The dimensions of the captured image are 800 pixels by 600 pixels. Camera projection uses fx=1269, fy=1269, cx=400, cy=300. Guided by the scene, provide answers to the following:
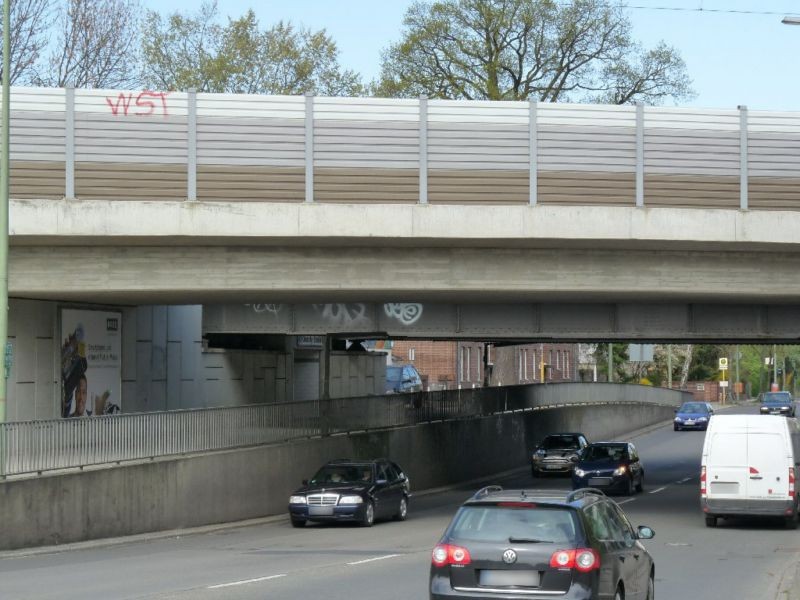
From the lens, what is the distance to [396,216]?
974 inches

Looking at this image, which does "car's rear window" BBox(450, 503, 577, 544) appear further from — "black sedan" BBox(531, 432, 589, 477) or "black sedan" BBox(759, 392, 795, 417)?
"black sedan" BBox(759, 392, 795, 417)

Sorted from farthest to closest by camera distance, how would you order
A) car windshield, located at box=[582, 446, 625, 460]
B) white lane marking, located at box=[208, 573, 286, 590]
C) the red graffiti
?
car windshield, located at box=[582, 446, 625, 460]
the red graffiti
white lane marking, located at box=[208, 573, 286, 590]

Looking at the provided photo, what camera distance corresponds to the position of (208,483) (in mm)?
28328

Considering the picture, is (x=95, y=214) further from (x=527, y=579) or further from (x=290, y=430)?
(x=527, y=579)

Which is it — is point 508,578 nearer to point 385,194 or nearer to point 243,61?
point 385,194

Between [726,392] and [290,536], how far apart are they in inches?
3941

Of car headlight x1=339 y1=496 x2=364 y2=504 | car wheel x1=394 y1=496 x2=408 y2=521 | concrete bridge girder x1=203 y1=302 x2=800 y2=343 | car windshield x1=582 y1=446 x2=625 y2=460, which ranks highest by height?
concrete bridge girder x1=203 y1=302 x2=800 y2=343

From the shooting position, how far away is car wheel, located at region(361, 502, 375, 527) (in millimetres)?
28156

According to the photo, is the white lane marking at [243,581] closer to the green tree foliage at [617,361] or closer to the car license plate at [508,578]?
the car license plate at [508,578]

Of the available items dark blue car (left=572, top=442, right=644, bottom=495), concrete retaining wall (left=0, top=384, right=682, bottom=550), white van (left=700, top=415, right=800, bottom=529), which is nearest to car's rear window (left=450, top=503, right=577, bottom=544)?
concrete retaining wall (left=0, top=384, right=682, bottom=550)

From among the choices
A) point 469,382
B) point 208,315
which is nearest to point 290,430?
point 208,315

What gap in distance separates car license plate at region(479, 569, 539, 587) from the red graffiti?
52.3 feet

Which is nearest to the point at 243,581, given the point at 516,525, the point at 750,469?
the point at 516,525

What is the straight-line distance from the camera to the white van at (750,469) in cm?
2609
